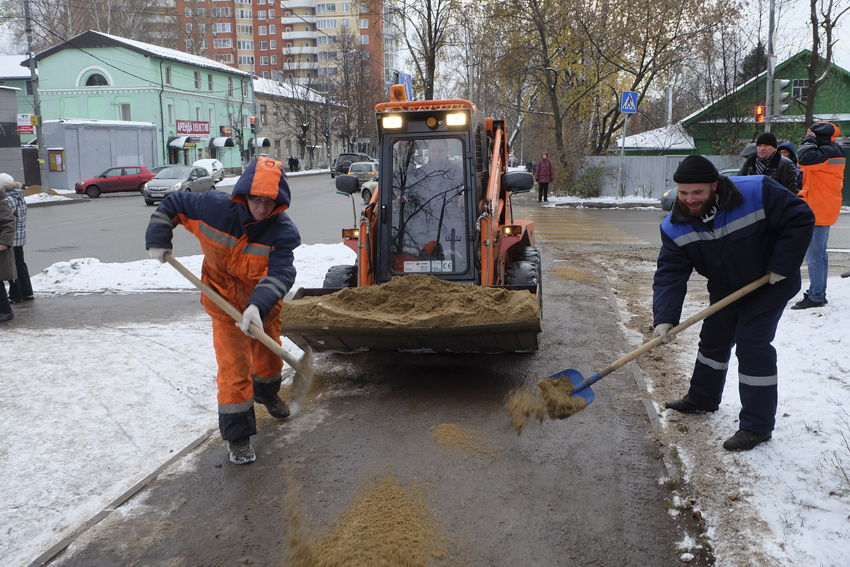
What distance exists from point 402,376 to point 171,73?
166 feet

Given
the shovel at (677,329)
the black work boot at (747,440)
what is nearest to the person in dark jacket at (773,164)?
the shovel at (677,329)

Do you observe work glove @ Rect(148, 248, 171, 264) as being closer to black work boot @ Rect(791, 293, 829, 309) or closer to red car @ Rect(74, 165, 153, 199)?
black work boot @ Rect(791, 293, 829, 309)

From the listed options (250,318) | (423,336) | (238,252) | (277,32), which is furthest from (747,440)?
(277,32)

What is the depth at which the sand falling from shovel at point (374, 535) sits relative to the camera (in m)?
3.27

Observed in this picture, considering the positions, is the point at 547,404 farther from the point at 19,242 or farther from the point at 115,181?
the point at 115,181

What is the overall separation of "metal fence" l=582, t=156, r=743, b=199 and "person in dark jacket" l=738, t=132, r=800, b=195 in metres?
20.6

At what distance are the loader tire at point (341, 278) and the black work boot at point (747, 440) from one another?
3.50m

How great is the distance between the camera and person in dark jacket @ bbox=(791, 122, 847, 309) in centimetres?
765

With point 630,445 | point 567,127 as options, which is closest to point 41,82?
point 567,127

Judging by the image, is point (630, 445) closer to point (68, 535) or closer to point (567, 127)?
point (68, 535)

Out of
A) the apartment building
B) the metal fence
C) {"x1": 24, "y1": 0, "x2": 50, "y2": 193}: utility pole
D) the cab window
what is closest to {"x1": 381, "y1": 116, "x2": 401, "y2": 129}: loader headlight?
the cab window

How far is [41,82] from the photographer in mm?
49312

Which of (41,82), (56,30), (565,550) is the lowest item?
(565,550)

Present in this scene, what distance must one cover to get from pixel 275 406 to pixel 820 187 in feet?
20.9
